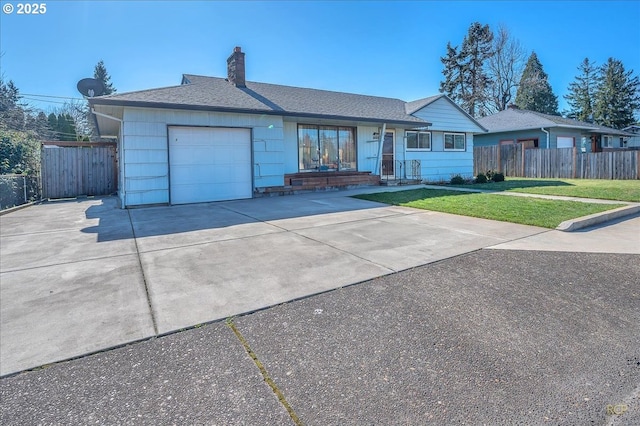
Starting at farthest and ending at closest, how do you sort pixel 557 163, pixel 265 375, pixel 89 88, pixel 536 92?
1. pixel 536 92
2. pixel 557 163
3. pixel 89 88
4. pixel 265 375

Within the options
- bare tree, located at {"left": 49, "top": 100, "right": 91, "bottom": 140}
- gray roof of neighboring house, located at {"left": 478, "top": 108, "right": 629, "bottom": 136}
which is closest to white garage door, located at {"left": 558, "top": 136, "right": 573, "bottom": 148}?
gray roof of neighboring house, located at {"left": 478, "top": 108, "right": 629, "bottom": 136}

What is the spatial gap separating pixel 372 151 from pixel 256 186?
19.7ft

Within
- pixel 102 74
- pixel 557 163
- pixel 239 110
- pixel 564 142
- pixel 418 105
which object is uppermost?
pixel 102 74

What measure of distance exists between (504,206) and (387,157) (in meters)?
7.84

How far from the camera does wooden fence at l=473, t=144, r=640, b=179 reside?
17.0 metres

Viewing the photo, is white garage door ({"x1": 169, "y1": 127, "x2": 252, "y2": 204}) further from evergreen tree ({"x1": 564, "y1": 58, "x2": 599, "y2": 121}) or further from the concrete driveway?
evergreen tree ({"x1": 564, "y1": 58, "x2": 599, "y2": 121})

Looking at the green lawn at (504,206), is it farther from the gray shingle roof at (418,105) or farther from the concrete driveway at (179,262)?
the gray shingle roof at (418,105)

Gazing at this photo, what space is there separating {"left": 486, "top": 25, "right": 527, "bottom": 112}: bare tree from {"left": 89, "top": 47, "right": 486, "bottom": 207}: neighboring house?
959 inches

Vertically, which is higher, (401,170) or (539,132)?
(539,132)

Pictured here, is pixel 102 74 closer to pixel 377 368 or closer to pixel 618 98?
pixel 377 368

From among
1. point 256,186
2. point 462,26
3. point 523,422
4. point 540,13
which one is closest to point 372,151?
point 256,186

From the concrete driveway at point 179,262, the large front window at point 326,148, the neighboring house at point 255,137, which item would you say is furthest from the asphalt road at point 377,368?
the large front window at point 326,148

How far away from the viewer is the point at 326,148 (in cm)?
1444

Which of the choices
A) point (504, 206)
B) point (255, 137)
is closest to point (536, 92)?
point (504, 206)
